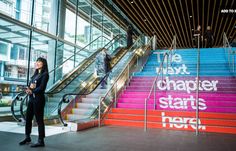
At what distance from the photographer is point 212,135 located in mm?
5539

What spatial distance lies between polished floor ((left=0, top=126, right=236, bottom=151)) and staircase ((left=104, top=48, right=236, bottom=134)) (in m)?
0.69

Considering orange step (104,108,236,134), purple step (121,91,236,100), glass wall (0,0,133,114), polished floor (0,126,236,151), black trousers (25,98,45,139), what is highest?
glass wall (0,0,133,114)

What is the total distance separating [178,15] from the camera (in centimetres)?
1609

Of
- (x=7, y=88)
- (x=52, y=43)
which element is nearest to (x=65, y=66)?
(x=52, y=43)

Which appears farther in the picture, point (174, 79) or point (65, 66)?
point (65, 66)

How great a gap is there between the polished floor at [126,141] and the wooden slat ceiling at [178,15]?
9.86m

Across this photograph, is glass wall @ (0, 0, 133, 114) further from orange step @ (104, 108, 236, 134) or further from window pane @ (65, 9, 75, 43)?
orange step @ (104, 108, 236, 134)

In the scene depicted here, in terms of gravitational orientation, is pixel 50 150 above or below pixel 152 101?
below

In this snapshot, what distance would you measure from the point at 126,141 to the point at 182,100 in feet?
10.9

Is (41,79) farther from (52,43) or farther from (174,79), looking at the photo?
(52,43)

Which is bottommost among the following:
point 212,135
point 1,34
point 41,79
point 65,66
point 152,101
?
point 212,135

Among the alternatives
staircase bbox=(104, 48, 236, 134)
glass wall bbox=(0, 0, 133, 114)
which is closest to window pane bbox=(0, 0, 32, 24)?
glass wall bbox=(0, 0, 133, 114)

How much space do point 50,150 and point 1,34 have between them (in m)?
6.04

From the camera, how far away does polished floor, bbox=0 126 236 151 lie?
4074mm
